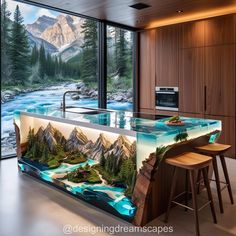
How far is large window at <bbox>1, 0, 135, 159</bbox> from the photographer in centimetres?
499

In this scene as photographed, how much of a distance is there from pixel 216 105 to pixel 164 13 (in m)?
2.14

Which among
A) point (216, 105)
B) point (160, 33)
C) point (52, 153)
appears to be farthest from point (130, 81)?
point (52, 153)

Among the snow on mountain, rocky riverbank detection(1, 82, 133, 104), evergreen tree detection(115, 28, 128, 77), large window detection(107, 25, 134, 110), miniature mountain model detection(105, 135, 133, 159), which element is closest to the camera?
miniature mountain model detection(105, 135, 133, 159)

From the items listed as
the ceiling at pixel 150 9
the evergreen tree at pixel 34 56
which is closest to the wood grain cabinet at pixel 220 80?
the ceiling at pixel 150 9

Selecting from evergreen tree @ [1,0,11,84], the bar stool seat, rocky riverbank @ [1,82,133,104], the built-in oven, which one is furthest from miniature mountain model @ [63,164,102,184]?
the built-in oven

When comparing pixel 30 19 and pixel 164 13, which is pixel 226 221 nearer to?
pixel 164 13

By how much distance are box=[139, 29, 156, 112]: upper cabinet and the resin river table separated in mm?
3181

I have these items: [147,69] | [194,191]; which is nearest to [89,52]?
[147,69]

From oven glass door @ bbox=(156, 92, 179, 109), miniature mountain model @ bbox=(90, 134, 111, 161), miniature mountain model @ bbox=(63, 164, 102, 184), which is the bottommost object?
miniature mountain model @ bbox=(63, 164, 102, 184)

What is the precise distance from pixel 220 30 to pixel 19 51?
3.89 metres

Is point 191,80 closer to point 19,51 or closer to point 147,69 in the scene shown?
point 147,69

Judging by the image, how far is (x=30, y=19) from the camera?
17.0ft

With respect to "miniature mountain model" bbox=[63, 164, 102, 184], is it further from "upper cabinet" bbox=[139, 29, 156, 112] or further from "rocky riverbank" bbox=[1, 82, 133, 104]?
"upper cabinet" bbox=[139, 29, 156, 112]

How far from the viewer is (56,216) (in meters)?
2.98
